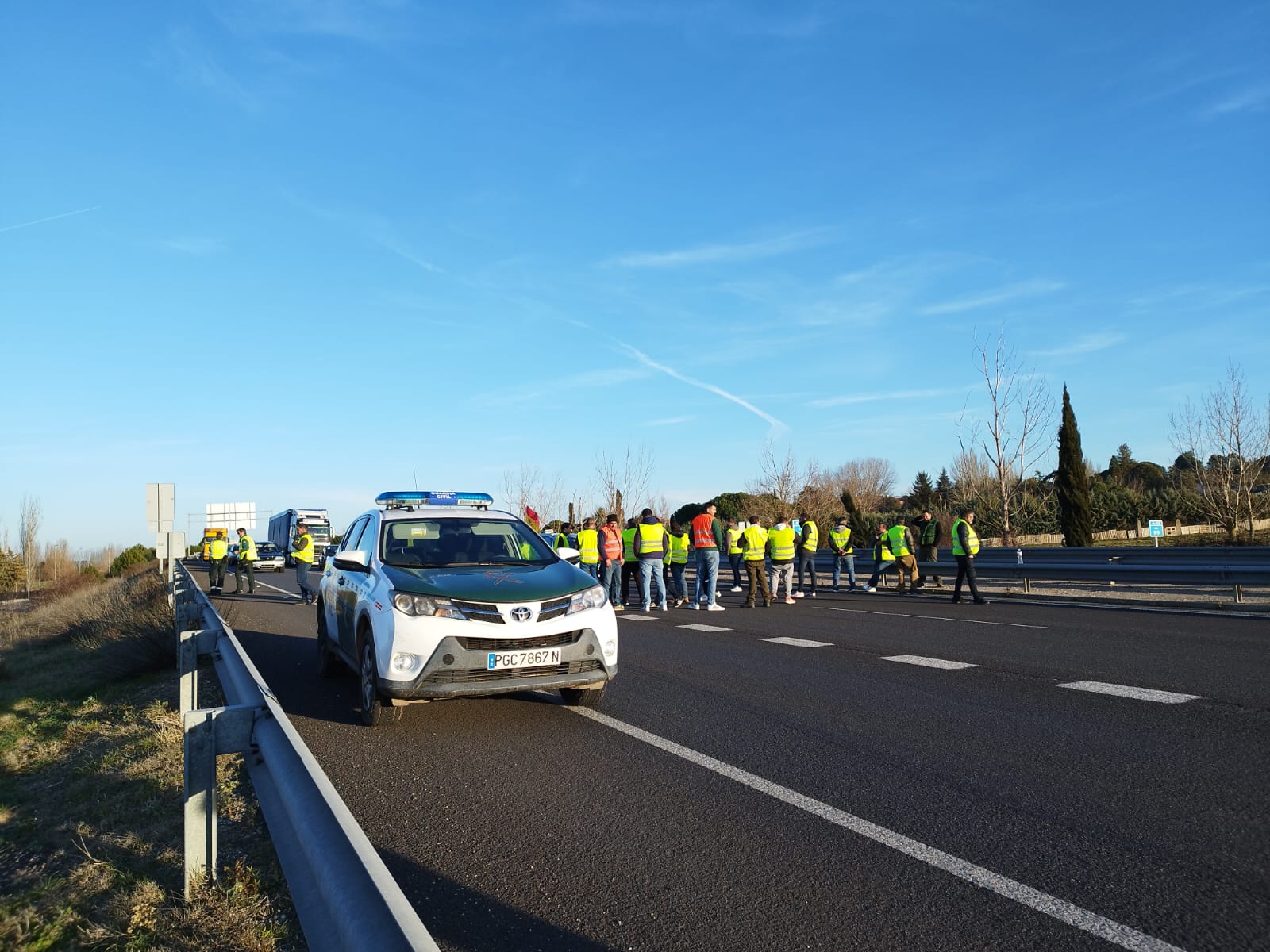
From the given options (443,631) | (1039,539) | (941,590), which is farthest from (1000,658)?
(1039,539)

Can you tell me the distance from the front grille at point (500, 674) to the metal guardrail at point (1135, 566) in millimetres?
13811

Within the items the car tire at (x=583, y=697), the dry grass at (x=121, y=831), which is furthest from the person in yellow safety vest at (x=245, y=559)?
the car tire at (x=583, y=697)

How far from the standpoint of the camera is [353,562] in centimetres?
765

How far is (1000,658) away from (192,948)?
8.89 meters

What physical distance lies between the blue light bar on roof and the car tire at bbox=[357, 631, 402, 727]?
73.8 inches

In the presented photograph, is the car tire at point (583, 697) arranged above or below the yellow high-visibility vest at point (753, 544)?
below

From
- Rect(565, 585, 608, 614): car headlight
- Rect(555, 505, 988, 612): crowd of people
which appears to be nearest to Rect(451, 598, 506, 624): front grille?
Rect(565, 585, 608, 614): car headlight

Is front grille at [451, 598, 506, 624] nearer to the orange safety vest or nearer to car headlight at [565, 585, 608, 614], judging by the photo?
car headlight at [565, 585, 608, 614]

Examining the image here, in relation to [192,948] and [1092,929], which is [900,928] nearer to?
[1092,929]

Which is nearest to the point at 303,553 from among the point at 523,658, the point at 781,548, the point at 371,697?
the point at 781,548

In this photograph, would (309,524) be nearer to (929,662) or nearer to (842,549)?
(842,549)

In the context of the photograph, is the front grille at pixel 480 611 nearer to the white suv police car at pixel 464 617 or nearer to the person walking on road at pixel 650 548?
the white suv police car at pixel 464 617

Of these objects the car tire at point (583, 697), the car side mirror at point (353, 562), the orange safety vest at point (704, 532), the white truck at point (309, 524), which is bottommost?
the car tire at point (583, 697)

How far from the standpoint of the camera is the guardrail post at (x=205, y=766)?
382cm
